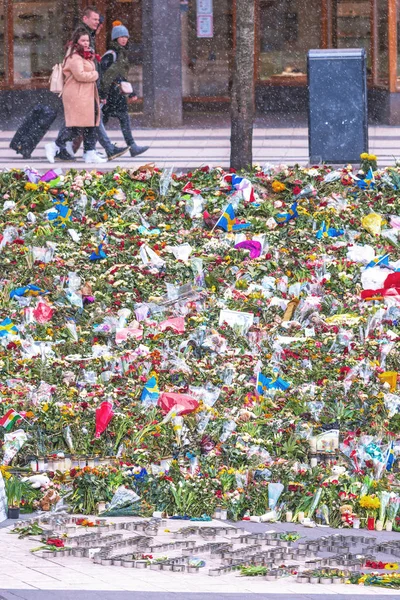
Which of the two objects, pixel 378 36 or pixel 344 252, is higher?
pixel 378 36

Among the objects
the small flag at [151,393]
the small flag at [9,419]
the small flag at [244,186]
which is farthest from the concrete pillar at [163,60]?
the small flag at [9,419]

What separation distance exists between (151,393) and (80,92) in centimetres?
806

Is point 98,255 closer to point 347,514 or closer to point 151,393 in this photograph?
point 151,393

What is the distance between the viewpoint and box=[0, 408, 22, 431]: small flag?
26.3ft

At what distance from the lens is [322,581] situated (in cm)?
610

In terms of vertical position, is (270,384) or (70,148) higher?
(70,148)

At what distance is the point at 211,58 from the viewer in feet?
77.5

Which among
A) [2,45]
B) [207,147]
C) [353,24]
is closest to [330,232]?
[207,147]

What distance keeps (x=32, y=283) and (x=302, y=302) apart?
7.02 feet

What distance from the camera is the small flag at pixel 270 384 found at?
867cm

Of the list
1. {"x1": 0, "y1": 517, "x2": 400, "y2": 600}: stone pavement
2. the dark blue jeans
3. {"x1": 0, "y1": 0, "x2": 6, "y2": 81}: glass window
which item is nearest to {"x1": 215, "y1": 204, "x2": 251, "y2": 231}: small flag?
the dark blue jeans

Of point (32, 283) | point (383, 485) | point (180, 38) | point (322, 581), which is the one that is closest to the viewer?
point (322, 581)

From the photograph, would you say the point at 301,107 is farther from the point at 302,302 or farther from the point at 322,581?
the point at 322,581

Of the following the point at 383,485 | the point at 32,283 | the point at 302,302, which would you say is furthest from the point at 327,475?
the point at 32,283
